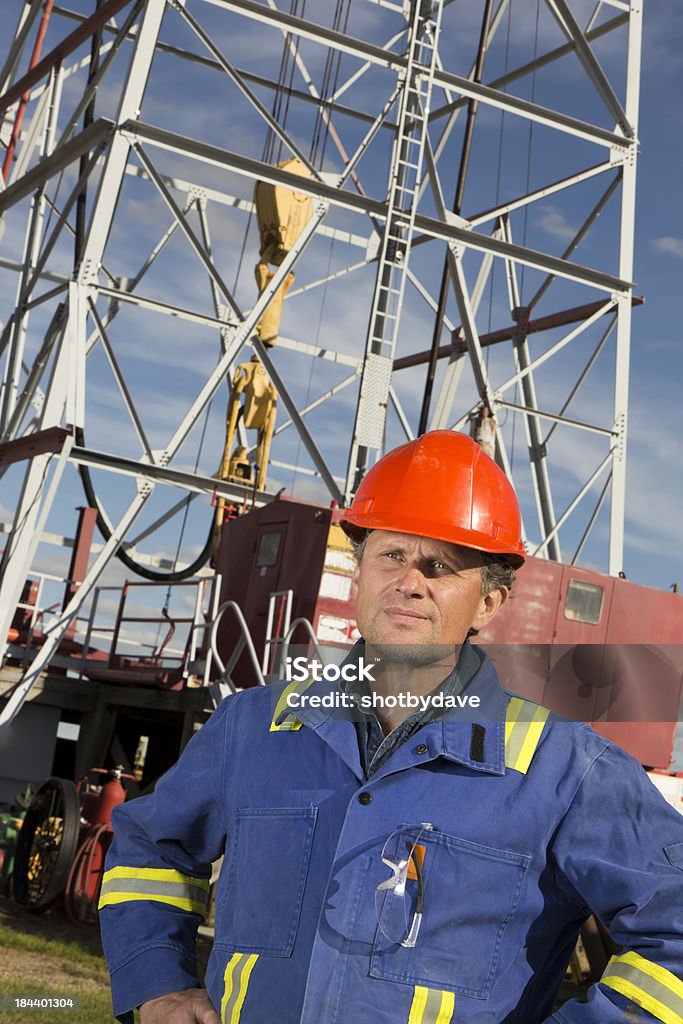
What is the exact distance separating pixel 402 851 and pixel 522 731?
1.16 ft

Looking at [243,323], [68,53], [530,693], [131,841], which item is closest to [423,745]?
[131,841]

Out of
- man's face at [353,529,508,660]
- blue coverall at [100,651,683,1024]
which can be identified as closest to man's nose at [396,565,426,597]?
man's face at [353,529,508,660]

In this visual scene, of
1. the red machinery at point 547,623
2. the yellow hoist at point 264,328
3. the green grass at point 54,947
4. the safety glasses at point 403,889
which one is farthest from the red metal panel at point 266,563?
the safety glasses at point 403,889

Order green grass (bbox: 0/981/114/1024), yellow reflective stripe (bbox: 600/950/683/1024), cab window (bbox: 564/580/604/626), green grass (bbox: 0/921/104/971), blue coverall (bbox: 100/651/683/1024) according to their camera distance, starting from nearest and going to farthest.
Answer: yellow reflective stripe (bbox: 600/950/683/1024)
blue coverall (bbox: 100/651/683/1024)
green grass (bbox: 0/981/114/1024)
green grass (bbox: 0/921/104/971)
cab window (bbox: 564/580/604/626)

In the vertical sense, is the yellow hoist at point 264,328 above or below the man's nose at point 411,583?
above

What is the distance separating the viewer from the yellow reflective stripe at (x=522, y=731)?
234cm

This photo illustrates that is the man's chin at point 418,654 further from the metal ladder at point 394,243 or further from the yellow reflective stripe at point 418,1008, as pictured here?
the metal ladder at point 394,243

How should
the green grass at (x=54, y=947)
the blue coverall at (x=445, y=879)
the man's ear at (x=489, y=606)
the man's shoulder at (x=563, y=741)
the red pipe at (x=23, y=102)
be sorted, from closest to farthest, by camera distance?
the blue coverall at (x=445, y=879) < the man's shoulder at (x=563, y=741) < the man's ear at (x=489, y=606) < the green grass at (x=54, y=947) < the red pipe at (x=23, y=102)

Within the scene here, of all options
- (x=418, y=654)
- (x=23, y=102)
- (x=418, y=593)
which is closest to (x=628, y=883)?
(x=418, y=654)

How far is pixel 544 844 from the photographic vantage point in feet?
7.39

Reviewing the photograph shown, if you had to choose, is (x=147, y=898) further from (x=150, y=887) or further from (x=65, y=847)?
(x=65, y=847)

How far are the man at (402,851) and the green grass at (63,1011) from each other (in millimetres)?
5983

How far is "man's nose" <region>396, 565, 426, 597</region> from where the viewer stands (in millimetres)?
2672

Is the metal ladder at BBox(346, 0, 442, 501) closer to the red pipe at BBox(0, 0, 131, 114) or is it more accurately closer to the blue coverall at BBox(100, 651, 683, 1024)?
the red pipe at BBox(0, 0, 131, 114)
